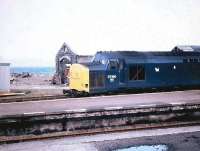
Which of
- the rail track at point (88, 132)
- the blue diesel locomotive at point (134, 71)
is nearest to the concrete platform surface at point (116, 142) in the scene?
the rail track at point (88, 132)

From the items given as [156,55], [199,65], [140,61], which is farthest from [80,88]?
[199,65]

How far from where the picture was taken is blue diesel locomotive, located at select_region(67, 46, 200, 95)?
1928cm

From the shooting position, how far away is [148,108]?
552 inches

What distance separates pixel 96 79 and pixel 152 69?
4354mm

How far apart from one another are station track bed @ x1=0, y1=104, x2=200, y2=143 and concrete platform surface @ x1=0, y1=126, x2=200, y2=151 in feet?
1.30

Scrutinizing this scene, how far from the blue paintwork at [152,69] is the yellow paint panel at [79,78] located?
0.41m

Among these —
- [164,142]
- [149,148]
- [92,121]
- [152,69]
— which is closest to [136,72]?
[152,69]

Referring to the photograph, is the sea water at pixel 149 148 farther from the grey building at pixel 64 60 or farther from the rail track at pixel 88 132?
the grey building at pixel 64 60

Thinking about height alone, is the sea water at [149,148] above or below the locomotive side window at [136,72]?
below

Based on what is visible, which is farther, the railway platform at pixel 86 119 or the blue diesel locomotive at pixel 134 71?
the blue diesel locomotive at pixel 134 71

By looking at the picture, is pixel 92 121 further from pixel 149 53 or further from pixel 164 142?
pixel 149 53

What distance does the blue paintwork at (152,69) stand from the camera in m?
19.7

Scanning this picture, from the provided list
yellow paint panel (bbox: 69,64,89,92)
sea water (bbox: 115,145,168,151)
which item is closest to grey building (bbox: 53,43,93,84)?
yellow paint panel (bbox: 69,64,89,92)

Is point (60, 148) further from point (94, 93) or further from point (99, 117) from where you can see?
point (94, 93)
